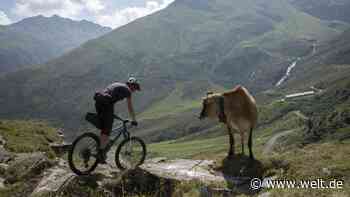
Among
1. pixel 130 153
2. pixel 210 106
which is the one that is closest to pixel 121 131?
pixel 130 153

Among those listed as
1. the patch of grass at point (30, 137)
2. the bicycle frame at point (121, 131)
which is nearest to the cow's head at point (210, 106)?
the bicycle frame at point (121, 131)

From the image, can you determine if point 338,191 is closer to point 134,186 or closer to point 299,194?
point 299,194

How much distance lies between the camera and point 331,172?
11.7m

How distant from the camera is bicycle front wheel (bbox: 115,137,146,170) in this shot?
1374cm

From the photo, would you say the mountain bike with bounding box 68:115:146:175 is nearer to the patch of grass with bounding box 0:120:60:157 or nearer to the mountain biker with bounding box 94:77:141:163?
the mountain biker with bounding box 94:77:141:163

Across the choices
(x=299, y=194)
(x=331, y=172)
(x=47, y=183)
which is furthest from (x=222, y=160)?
(x=47, y=183)

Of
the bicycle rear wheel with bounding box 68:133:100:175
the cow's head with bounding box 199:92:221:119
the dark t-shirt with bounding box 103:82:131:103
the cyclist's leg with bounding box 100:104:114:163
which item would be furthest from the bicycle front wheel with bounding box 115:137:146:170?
the cow's head with bounding box 199:92:221:119

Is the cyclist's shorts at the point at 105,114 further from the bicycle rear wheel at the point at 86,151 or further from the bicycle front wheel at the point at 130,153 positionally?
the bicycle front wheel at the point at 130,153

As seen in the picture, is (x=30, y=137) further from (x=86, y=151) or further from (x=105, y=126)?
(x=105, y=126)

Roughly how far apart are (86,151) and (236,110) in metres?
5.94

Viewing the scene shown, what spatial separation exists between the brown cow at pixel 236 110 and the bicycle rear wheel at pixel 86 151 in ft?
14.9

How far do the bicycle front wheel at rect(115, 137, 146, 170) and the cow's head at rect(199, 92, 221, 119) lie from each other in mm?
2769

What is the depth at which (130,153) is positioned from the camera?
14125 mm

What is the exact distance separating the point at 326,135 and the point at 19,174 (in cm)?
13067
